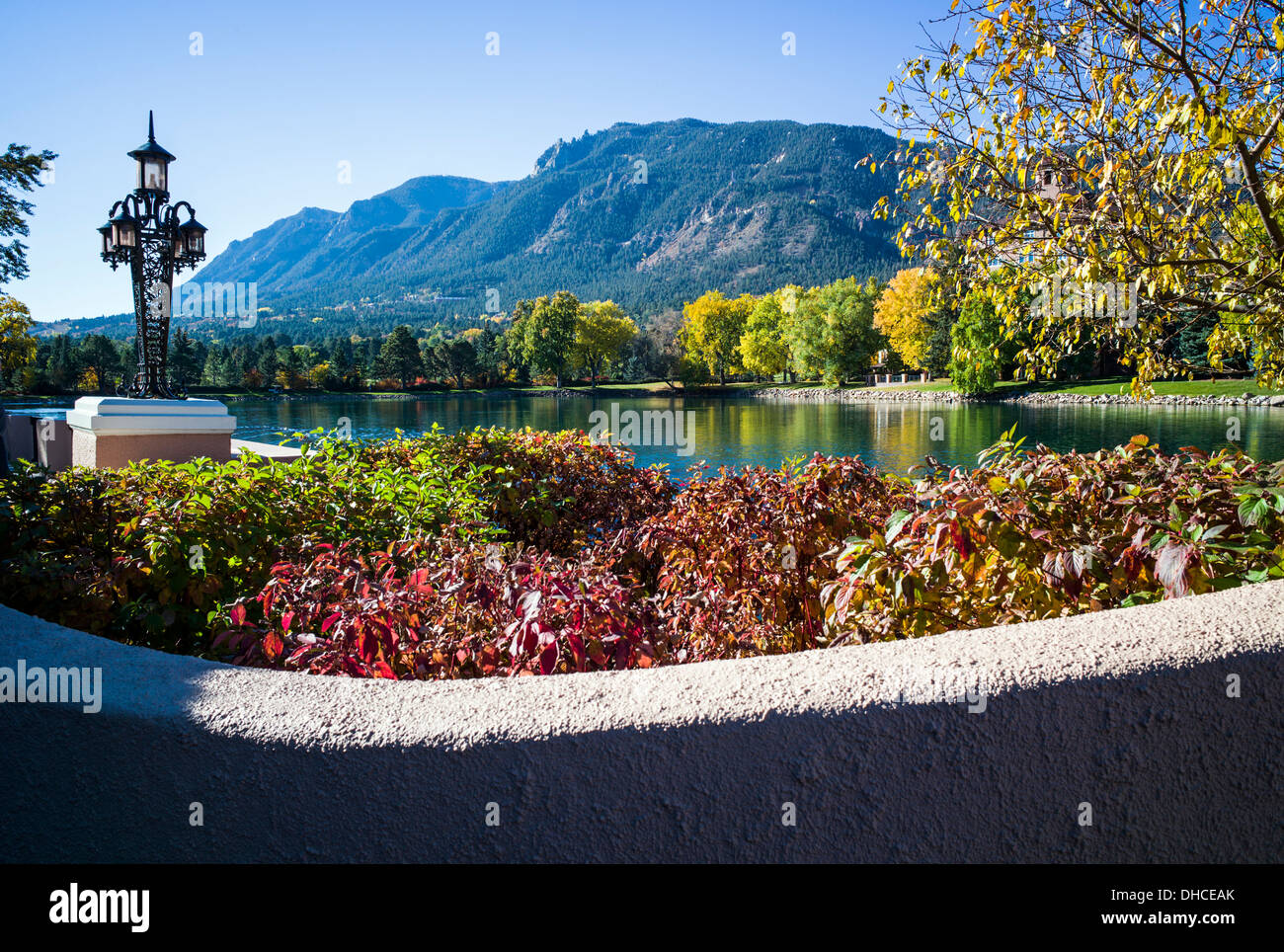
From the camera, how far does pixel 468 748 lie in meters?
1.23

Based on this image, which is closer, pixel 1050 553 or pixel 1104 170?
pixel 1050 553

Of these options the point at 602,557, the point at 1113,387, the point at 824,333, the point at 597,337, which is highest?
the point at 597,337

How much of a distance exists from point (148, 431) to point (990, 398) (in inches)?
1874

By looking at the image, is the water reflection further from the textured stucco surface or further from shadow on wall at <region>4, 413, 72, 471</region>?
the textured stucco surface

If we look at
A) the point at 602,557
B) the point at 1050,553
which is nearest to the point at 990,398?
the point at 602,557

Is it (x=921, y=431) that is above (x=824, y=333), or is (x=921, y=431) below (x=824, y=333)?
below

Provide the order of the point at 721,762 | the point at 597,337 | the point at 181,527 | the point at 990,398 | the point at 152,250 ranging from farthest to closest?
1. the point at 597,337
2. the point at 990,398
3. the point at 152,250
4. the point at 181,527
5. the point at 721,762

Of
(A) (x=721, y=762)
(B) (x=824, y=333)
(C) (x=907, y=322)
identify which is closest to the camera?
(A) (x=721, y=762)

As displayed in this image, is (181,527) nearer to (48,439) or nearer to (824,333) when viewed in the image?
(48,439)

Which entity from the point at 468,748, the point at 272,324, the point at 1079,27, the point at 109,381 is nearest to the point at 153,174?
the point at 1079,27

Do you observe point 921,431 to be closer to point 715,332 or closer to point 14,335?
point 14,335

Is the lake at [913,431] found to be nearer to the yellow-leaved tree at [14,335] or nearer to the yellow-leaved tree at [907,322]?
the yellow-leaved tree at [14,335]

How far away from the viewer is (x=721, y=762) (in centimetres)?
122
